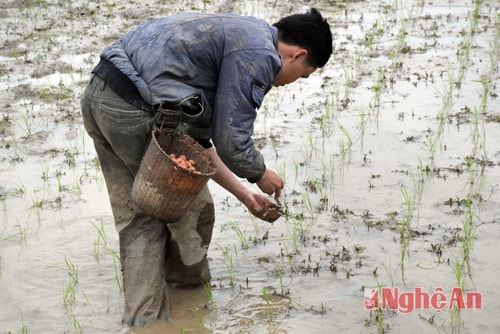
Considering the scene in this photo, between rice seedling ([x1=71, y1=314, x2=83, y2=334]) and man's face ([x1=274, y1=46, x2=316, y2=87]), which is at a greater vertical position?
man's face ([x1=274, y1=46, x2=316, y2=87])

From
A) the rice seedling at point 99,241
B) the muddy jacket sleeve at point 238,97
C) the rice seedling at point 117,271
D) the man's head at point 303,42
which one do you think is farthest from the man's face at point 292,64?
the rice seedling at point 99,241

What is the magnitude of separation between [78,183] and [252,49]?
2.56 metres

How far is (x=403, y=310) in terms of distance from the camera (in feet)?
11.9

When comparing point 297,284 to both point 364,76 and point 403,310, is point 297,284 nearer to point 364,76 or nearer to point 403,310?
point 403,310

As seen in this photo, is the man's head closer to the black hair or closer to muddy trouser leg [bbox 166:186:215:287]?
the black hair

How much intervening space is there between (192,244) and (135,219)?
35cm

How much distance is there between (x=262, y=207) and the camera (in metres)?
3.36

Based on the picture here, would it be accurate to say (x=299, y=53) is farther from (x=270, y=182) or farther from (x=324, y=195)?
(x=324, y=195)

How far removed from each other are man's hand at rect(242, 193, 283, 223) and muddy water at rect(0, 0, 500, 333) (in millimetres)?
604

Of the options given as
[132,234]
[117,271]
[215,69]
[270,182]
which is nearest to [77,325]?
[117,271]


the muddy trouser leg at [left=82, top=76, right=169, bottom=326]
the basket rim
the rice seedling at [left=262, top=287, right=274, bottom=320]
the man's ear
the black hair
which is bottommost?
the rice seedling at [left=262, top=287, right=274, bottom=320]

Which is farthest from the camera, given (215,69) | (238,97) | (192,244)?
(192,244)

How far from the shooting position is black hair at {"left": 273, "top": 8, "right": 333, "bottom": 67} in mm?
3170

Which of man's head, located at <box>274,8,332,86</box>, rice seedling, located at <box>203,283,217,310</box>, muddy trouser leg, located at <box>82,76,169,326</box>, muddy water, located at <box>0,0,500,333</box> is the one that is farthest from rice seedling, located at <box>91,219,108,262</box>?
man's head, located at <box>274,8,332,86</box>
